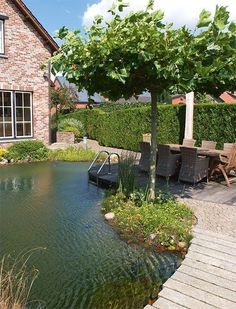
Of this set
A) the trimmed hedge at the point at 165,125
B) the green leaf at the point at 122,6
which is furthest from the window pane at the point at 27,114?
the green leaf at the point at 122,6

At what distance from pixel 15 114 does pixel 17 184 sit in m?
6.43

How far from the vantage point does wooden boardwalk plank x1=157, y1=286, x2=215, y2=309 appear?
3734mm

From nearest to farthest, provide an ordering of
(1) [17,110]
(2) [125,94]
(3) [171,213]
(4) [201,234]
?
(4) [201,234]
(3) [171,213]
(2) [125,94]
(1) [17,110]

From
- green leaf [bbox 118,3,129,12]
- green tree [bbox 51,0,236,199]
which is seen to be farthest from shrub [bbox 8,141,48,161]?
green leaf [bbox 118,3,129,12]

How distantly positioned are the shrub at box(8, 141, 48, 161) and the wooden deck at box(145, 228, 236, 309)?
1007 centimetres

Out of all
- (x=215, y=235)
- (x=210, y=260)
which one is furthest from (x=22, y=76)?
(x=210, y=260)

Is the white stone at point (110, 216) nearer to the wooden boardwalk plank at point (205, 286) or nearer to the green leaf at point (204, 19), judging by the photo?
the wooden boardwalk plank at point (205, 286)

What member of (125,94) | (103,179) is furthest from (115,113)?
(125,94)

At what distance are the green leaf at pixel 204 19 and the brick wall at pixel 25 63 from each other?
11.6 meters

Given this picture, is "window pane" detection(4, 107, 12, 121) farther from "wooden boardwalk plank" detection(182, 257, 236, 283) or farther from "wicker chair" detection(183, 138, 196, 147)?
"wooden boardwalk plank" detection(182, 257, 236, 283)

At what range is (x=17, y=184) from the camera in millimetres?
10125

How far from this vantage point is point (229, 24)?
16.8 ft

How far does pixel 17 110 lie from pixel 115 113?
201 inches

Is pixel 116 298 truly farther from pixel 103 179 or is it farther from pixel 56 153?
pixel 56 153
